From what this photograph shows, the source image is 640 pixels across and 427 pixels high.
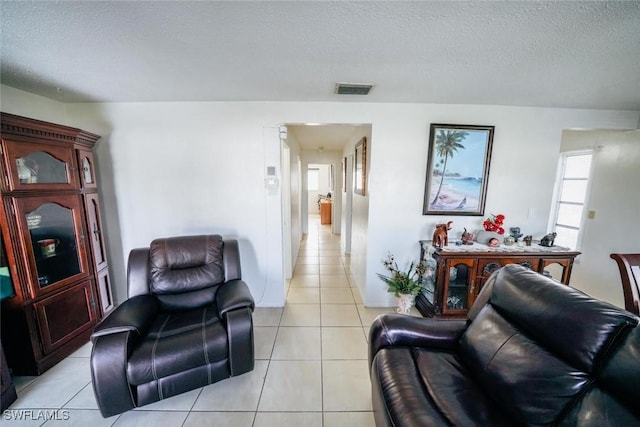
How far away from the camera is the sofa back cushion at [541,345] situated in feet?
2.94

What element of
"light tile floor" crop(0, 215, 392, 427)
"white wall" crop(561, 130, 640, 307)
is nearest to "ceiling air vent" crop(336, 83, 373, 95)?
"light tile floor" crop(0, 215, 392, 427)

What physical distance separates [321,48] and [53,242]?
257 cm

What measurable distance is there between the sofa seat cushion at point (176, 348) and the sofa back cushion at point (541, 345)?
1.56 meters

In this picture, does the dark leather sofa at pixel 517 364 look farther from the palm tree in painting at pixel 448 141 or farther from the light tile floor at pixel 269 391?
the palm tree in painting at pixel 448 141

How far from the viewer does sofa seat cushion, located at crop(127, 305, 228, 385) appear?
142 centimetres

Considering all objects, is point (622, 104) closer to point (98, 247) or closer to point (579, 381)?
point (579, 381)

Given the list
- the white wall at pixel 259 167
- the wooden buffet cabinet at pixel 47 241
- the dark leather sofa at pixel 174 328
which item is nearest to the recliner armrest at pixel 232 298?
the dark leather sofa at pixel 174 328

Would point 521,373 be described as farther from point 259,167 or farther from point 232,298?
point 259,167

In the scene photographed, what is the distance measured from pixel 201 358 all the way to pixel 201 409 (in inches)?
12.5

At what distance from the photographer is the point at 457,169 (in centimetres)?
249

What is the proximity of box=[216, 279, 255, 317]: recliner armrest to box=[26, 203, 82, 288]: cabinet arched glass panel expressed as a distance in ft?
4.29

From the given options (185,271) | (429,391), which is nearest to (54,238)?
(185,271)

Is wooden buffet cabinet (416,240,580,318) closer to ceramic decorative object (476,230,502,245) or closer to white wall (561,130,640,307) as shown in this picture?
ceramic decorative object (476,230,502,245)

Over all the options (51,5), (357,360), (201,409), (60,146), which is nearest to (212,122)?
(60,146)
